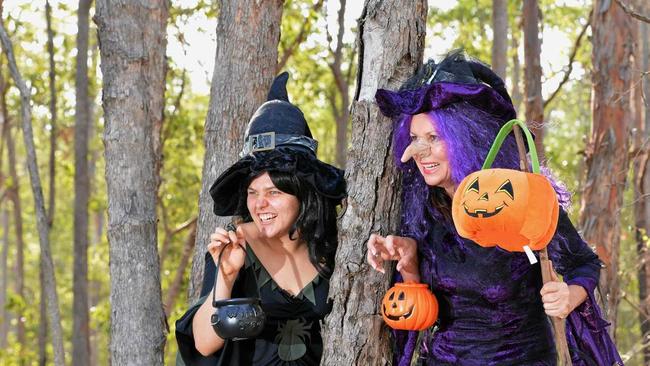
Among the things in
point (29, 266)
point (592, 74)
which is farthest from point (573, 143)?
point (29, 266)

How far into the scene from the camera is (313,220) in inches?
146

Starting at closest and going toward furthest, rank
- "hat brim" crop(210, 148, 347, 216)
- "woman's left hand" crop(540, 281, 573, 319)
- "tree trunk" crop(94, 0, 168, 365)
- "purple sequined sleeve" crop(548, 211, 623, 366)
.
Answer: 1. "woman's left hand" crop(540, 281, 573, 319)
2. "purple sequined sleeve" crop(548, 211, 623, 366)
3. "hat brim" crop(210, 148, 347, 216)
4. "tree trunk" crop(94, 0, 168, 365)

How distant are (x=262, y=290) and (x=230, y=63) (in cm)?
169

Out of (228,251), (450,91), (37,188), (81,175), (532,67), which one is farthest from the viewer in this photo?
(81,175)

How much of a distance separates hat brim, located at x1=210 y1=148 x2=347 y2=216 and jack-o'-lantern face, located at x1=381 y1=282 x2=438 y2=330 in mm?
484

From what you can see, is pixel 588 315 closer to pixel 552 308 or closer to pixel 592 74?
pixel 552 308

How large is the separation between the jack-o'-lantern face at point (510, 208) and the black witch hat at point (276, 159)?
33.8 inches

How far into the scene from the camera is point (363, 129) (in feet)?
11.5

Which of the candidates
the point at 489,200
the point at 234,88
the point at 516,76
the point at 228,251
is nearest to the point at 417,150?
the point at 489,200

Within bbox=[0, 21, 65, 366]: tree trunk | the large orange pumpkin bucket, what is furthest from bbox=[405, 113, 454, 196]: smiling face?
bbox=[0, 21, 65, 366]: tree trunk

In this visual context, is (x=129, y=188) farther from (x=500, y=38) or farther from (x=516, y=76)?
(x=516, y=76)

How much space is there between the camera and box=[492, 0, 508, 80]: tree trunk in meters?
8.76

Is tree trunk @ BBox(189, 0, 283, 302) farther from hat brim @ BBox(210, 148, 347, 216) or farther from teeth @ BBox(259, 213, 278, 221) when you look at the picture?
teeth @ BBox(259, 213, 278, 221)

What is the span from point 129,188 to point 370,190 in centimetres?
207
